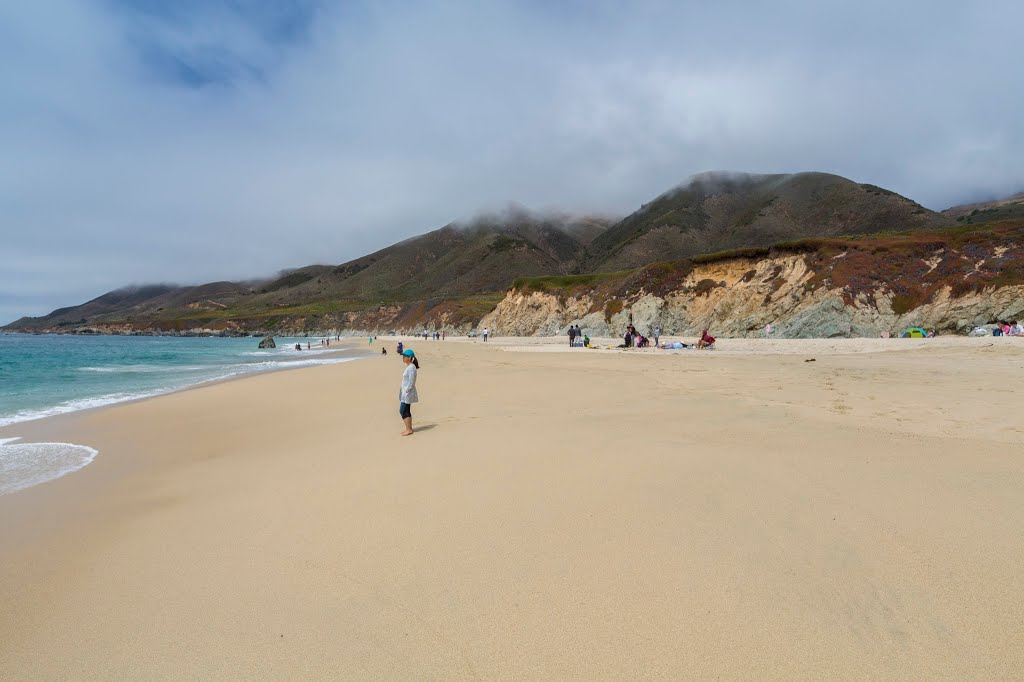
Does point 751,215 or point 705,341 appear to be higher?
point 751,215

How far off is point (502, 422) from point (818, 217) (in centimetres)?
14293

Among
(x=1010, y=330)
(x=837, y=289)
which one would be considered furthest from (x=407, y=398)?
(x=837, y=289)

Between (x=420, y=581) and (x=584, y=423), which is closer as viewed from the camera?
(x=420, y=581)

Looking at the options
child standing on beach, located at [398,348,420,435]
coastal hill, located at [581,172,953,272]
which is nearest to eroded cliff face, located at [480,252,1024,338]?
child standing on beach, located at [398,348,420,435]

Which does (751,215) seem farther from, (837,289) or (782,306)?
(837,289)

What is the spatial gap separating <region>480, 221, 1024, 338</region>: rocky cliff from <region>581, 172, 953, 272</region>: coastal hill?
226 feet

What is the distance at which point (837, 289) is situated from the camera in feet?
118

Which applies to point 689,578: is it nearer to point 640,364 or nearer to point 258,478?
point 258,478

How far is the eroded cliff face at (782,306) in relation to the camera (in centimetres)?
3120

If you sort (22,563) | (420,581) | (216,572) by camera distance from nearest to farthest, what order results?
(420,581), (216,572), (22,563)

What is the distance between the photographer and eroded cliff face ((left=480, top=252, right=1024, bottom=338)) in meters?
31.2

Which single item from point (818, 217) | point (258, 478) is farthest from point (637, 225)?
point (258, 478)

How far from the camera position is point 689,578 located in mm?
3240

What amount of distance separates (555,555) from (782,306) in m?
41.2
